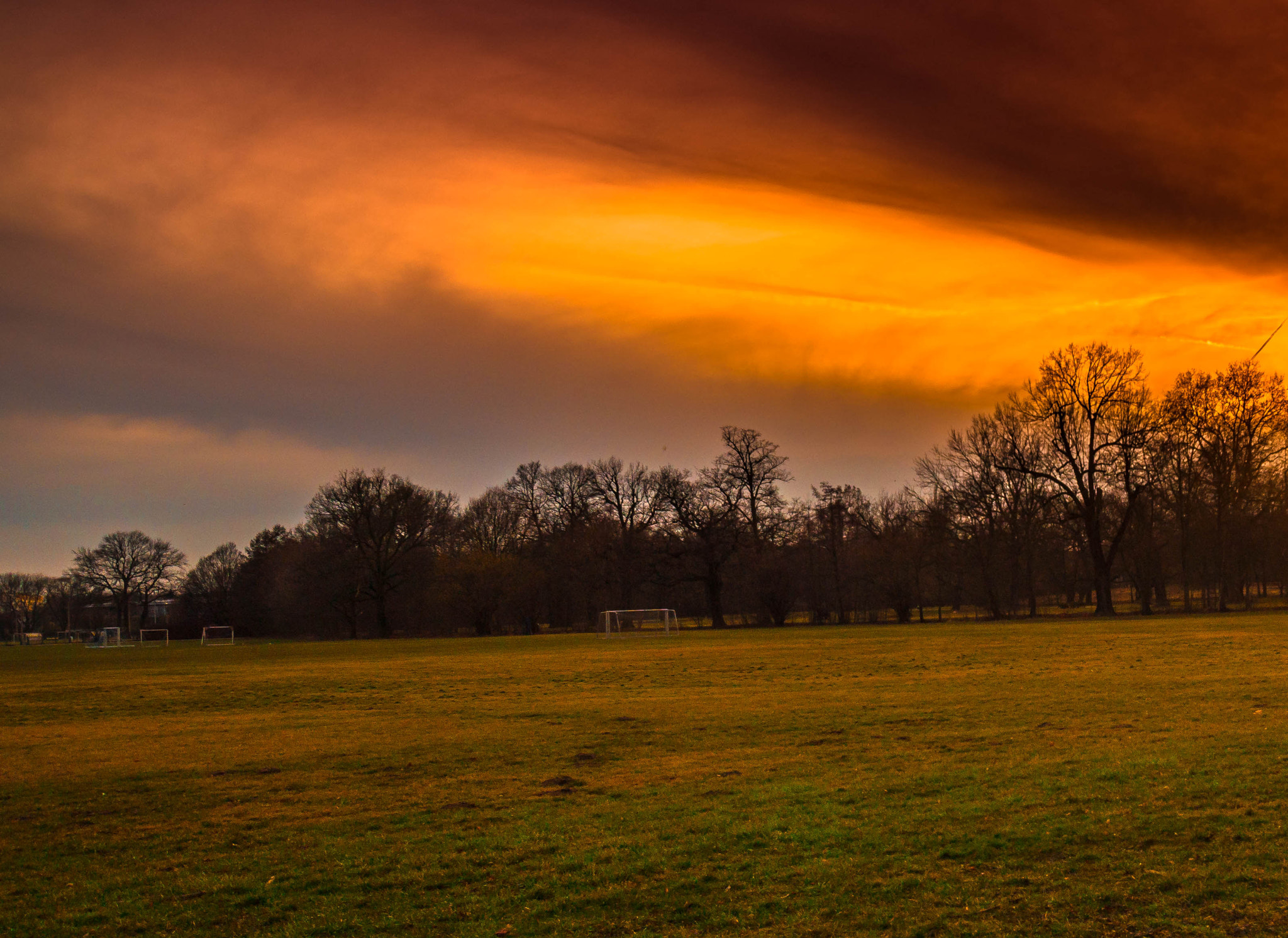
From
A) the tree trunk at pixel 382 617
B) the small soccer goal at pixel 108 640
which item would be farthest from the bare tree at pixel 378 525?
the small soccer goal at pixel 108 640

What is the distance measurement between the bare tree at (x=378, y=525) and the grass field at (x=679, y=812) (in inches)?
2848

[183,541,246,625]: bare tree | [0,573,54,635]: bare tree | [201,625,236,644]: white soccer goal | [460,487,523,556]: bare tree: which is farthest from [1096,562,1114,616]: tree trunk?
[0,573,54,635]: bare tree

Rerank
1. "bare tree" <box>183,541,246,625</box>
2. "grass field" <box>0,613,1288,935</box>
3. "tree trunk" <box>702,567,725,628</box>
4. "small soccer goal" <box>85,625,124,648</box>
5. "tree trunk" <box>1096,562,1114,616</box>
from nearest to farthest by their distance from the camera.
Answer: "grass field" <box>0,613,1288,935</box>
"tree trunk" <box>1096,562,1114,616</box>
"tree trunk" <box>702,567,725,628</box>
"small soccer goal" <box>85,625,124,648</box>
"bare tree" <box>183,541,246,625</box>

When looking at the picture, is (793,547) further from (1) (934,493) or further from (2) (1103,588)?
(2) (1103,588)

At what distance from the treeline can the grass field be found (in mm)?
49055

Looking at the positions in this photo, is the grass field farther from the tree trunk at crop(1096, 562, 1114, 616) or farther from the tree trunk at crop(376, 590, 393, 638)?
the tree trunk at crop(376, 590, 393, 638)

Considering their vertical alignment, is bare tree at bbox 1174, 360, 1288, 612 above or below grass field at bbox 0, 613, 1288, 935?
above

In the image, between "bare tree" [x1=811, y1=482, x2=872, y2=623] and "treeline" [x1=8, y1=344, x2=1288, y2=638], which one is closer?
"treeline" [x1=8, y1=344, x2=1288, y2=638]

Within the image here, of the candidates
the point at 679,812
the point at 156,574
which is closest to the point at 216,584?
the point at 156,574

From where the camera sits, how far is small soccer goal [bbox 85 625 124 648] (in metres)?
96.7

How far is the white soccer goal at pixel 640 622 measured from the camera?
3095 inches

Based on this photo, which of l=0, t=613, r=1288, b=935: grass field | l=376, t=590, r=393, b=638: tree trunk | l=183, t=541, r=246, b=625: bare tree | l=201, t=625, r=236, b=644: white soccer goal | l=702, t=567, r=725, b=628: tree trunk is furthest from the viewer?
l=183, t=541, r=246, b=625: bare tree

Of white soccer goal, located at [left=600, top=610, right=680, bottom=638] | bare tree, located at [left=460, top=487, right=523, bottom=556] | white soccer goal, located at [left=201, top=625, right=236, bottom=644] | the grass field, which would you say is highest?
bare tree, located at [left=460, top=487, right=523, bottom=556]

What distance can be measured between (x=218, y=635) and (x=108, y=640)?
18.7 metres
